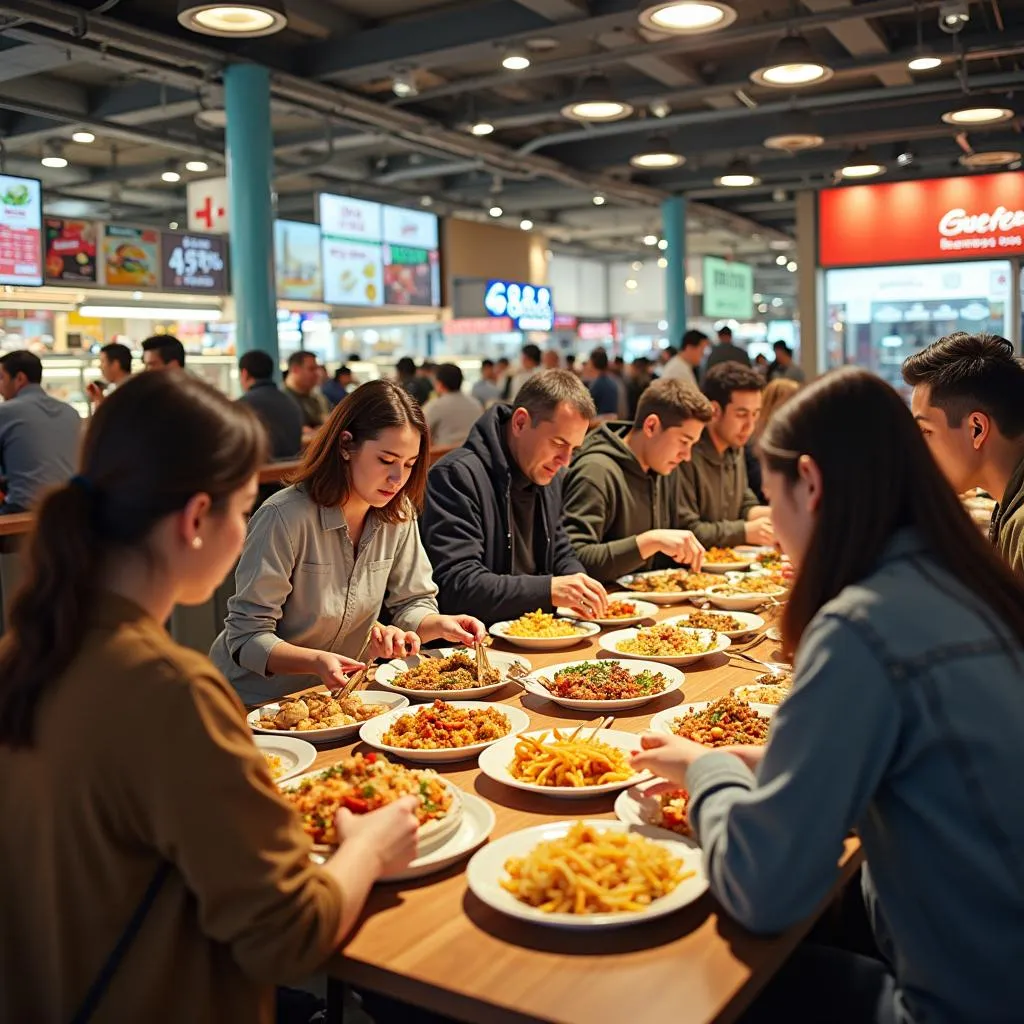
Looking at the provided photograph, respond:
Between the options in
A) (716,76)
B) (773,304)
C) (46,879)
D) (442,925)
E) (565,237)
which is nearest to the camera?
(46,879)

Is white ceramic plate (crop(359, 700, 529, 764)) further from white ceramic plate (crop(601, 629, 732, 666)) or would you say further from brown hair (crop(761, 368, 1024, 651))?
brown hair (crop(761, 368, 1024, 651))

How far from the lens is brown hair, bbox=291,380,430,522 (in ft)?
9.53

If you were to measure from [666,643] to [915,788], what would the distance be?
1579 mm

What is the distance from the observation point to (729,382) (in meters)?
5.25

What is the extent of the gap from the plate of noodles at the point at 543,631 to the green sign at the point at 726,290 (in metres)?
17.2

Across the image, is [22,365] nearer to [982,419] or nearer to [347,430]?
[347,430]

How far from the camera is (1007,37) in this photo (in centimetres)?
858

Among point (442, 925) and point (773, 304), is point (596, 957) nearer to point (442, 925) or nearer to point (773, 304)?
point (442, 925)

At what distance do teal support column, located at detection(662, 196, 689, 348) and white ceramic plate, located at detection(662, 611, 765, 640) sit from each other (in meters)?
12.0

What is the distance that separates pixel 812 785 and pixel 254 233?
733cm

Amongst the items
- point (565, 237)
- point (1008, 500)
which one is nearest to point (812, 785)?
point (1008, 500)

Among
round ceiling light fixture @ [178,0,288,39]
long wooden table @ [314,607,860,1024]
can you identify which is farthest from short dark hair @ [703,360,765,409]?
long wooden table @ [314,607,860,1024]

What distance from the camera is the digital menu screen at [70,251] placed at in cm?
928

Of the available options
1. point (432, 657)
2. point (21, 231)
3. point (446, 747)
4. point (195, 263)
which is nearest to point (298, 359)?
point (195, 263)
